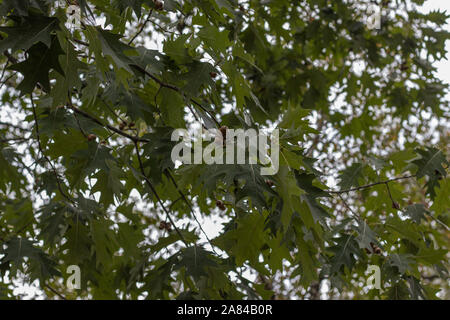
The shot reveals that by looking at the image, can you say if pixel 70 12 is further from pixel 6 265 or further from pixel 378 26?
pixel 378 26

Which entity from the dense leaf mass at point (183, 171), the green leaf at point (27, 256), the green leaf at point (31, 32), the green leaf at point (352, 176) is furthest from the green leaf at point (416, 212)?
the green leaf at point (31, 32)

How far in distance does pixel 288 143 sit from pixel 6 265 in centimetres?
168

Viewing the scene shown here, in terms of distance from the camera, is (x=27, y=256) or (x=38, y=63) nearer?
(x=38, y=63)

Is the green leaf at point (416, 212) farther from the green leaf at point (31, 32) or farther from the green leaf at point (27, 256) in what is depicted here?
the green leaf at point (31, 32)

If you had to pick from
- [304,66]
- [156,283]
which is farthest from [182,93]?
[304,66]

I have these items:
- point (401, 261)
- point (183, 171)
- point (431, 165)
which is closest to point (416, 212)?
point (431, 165)

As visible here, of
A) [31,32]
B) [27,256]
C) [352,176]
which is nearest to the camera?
[31,32]

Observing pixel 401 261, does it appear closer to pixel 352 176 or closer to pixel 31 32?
pixel 352 176

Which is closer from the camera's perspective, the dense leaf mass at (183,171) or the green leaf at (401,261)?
the dense leaf mass at (183,171)

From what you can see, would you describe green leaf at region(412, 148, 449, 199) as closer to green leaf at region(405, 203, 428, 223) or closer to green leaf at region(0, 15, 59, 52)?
green leaf at region(405, 203, 428, 223)

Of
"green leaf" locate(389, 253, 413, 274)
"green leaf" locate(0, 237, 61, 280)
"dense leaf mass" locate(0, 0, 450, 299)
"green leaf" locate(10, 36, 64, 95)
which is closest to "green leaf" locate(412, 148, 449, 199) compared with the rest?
"dense leaf mass" locate(0, 0, 450, 299)

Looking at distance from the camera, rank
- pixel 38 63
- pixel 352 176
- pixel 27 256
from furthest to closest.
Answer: pixel 352 176 → pixel 27 256 → pixel 38 63

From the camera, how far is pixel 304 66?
4.13 metres

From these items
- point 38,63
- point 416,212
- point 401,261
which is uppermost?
point 38,63
